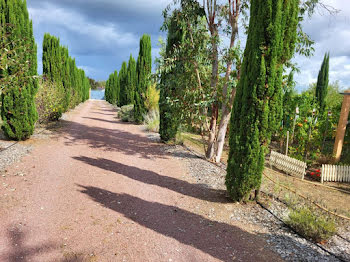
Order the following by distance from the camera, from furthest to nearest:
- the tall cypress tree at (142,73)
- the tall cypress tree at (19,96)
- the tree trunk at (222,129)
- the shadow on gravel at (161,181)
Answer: the tall cypress tree at (142,73) → the tall cypress tree at (19,96) → the tree trunk at (222,129) → the shadow on gravel at (161,181)

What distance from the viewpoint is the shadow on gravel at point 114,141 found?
8133 mm

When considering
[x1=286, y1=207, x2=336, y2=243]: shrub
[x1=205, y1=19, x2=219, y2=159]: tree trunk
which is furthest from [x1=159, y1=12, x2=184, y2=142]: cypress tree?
[x1=286, y1=207, x2=336, y2=243]: shrub

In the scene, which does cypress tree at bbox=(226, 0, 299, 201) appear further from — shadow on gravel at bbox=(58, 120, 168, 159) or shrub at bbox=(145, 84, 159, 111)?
shrub at bbox=(145, 84, 159, 111)

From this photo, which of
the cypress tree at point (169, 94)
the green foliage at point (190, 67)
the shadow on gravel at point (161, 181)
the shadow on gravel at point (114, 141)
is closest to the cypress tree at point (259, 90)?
the shadow on gravel at point (161, 181)

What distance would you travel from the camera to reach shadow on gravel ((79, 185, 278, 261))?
322cm

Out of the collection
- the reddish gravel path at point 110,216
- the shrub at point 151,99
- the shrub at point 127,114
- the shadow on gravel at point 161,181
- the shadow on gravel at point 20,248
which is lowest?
the shadow on gravel at point 20,248

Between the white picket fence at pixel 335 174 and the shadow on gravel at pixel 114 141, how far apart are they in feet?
16.7

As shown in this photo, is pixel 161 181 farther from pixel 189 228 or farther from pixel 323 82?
pixel 323 82

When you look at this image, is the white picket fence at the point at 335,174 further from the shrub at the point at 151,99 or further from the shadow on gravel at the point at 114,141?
the shrub at the point at 151,99

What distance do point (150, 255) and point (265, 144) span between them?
2.66 metres

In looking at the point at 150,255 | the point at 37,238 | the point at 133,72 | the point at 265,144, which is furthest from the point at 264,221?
the point at 133,72

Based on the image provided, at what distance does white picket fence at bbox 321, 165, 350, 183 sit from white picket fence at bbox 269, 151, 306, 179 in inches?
25.9

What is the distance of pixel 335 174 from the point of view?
318 inches

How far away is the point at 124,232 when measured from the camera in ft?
11.3
